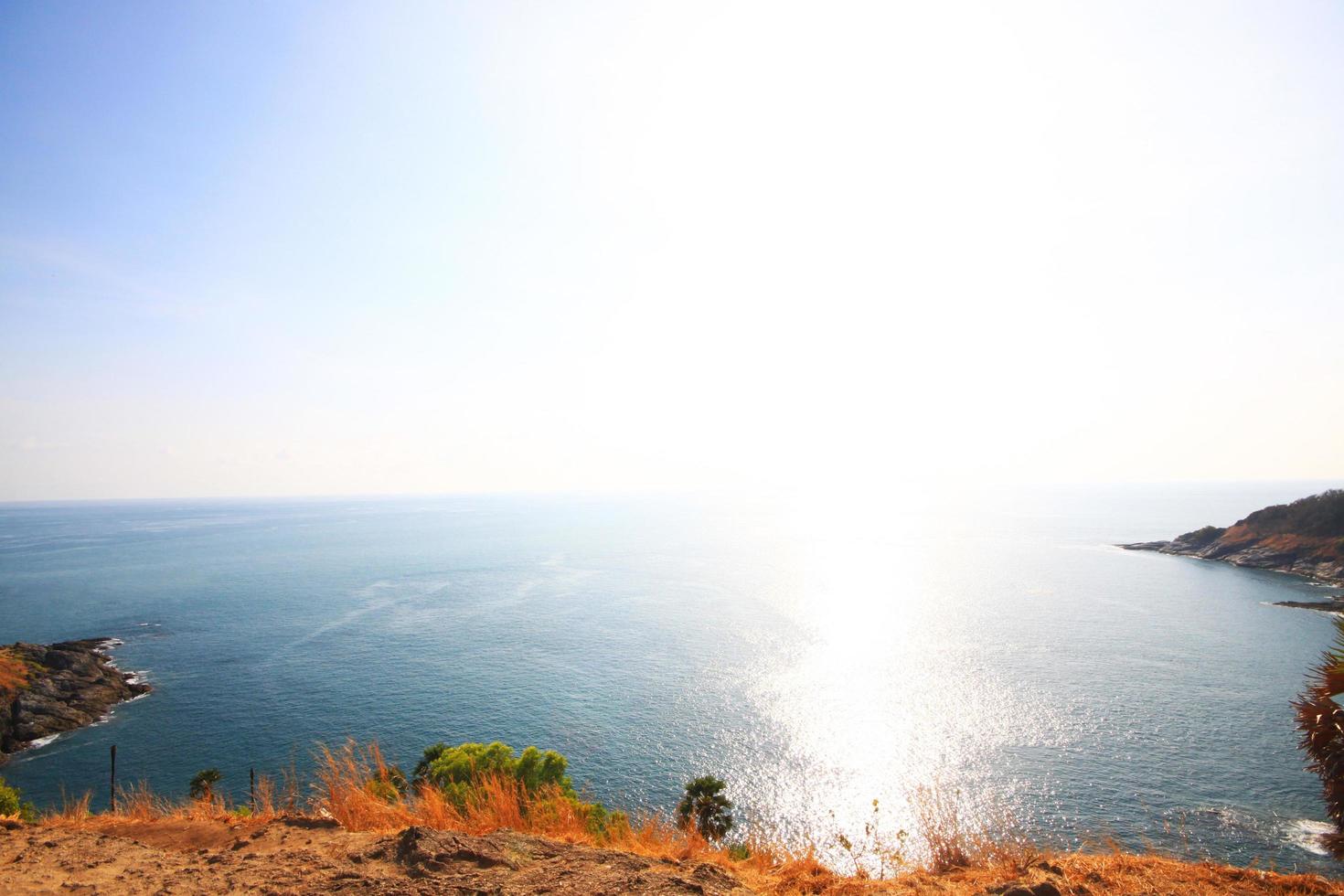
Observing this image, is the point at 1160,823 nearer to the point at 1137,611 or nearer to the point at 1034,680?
the point at 1034,680

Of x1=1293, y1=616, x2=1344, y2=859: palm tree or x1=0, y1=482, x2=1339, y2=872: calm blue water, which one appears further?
x1=0, y1=482, x2=1339, y2=872: calm blue water

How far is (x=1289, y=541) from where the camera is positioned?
365ft

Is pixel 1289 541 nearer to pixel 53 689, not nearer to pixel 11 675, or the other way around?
pixel 53 689

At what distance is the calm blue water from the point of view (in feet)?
130

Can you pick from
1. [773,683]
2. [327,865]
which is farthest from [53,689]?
[327,865]

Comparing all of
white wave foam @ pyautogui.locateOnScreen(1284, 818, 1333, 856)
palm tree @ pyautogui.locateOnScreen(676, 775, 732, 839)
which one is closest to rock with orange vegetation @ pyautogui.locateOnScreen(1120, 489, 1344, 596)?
white wave foam @ pyautogui.locateOnScreen(1284, 818, 1333, 856)

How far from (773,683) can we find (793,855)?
56.4 m

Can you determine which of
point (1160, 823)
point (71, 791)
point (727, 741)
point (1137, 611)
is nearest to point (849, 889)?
point (1160, 823)

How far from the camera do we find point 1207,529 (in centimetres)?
13325

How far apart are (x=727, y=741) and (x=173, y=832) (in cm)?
4506

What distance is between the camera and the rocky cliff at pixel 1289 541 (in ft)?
334

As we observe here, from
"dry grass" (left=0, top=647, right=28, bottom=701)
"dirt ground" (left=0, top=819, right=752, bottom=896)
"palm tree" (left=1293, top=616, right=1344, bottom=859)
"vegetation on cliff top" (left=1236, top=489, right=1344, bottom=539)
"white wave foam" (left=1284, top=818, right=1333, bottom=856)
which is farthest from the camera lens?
"vegetation on cliff top" (left=1236, top=489, right=1344, bottom=539)

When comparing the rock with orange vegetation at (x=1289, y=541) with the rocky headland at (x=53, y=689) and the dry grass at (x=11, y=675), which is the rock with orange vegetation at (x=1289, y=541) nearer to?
the rocky headland at (x=53, y=689)

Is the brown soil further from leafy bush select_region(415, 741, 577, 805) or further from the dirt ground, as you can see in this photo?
leafy bush select_region(415, 741, 577, 805)
